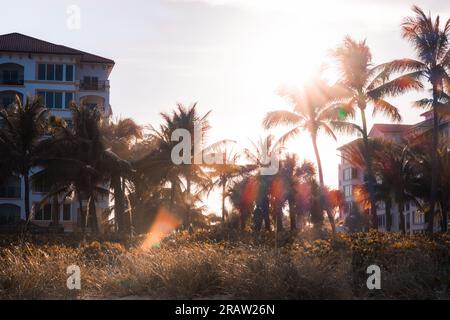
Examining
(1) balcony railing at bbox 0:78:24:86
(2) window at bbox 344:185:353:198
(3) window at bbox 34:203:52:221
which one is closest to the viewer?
(3) window at bbox 34:203:52:221

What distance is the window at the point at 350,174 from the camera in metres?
95.9

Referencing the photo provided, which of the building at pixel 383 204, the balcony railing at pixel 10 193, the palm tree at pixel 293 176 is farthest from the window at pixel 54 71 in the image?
the building at pixel 383 204

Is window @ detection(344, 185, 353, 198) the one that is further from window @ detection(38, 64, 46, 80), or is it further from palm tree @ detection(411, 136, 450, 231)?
window @ detection(38, 64, 46, 80)

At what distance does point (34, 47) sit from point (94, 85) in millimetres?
6931

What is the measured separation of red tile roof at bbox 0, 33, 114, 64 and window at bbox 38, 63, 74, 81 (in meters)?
1.39

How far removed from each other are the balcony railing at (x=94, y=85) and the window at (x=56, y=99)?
2897mm

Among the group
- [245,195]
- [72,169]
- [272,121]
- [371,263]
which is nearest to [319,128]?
[272,121]

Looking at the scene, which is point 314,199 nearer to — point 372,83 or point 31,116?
point 372,83

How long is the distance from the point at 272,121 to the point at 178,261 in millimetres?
28563

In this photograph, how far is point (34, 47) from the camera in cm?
6838

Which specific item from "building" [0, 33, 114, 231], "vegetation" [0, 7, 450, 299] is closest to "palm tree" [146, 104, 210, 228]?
"vegetation" [0, 7, 450, 299]

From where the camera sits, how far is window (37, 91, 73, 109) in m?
67.4

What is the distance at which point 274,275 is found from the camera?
12.8 metres
